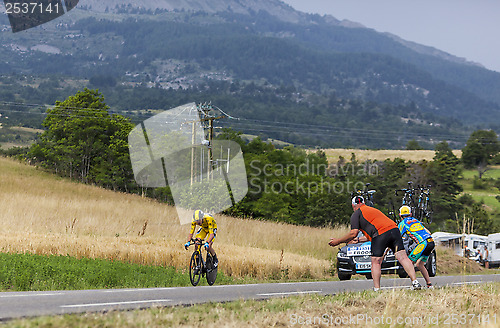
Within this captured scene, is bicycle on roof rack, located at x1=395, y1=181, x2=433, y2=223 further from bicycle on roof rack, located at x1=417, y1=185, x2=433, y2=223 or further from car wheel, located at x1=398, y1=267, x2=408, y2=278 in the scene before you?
car wheel, located at x1=398, y1=267, x2=408, y2=278

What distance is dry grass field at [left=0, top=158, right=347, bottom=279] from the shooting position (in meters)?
17.2

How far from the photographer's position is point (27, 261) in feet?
43.4

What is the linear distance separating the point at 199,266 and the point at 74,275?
2877 millimetres

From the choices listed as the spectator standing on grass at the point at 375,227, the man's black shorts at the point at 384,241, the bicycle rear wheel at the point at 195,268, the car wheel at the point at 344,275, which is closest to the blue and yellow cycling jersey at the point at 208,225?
the bicycle rear wheel at the point at 195,268

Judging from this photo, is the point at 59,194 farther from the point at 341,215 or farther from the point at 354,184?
the point at 354,184

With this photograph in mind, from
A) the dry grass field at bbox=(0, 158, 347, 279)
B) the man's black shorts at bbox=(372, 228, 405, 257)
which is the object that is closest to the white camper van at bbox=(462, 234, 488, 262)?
the dry grass field at bbox=(0, 158, 347, 279)

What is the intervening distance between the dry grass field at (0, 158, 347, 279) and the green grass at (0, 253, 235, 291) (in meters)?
2.20

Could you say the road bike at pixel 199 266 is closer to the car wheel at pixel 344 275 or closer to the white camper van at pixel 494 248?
the car wheel at pixel 344 275

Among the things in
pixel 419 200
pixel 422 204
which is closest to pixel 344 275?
pixel 419 200

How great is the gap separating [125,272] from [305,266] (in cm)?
781

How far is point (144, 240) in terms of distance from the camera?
20.7m

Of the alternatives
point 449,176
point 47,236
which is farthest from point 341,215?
point 47,236

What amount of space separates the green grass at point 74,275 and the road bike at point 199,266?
674mm

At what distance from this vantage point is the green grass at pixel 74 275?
39.6ft
